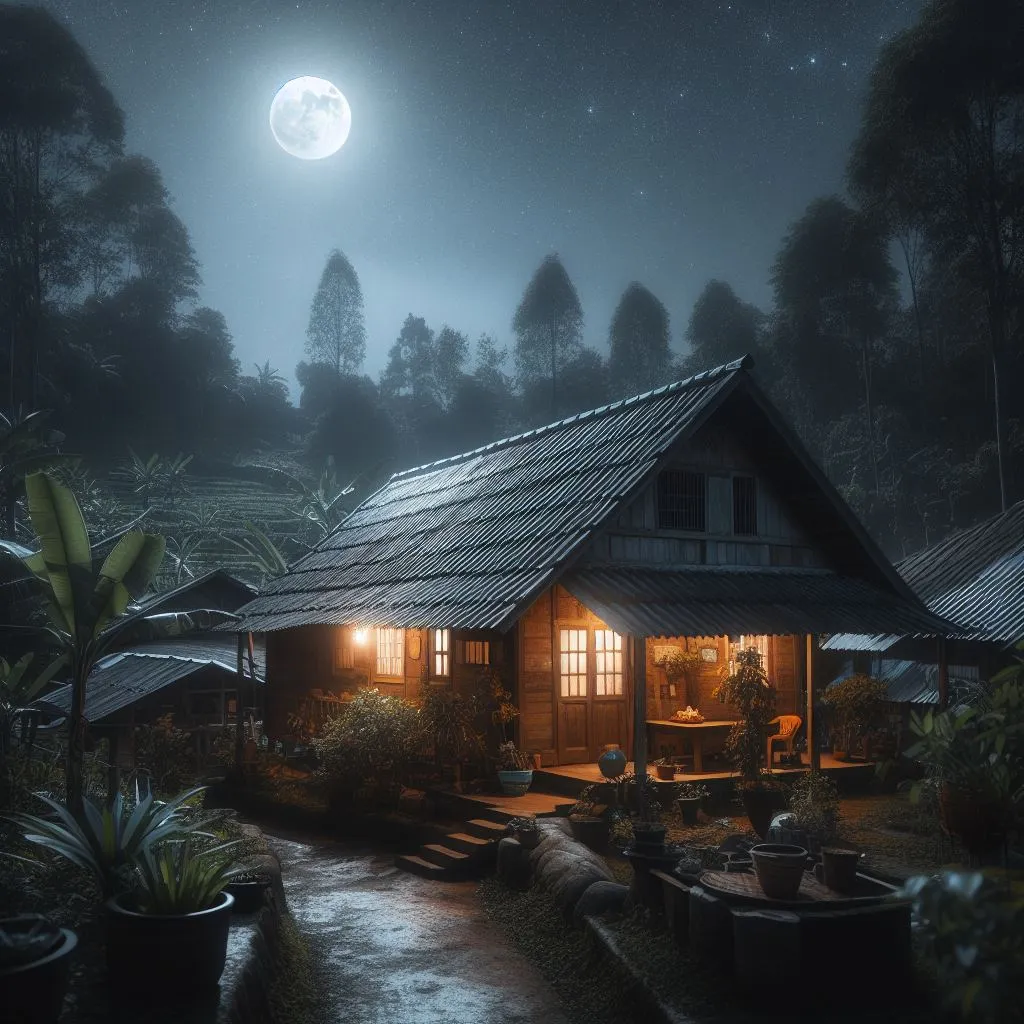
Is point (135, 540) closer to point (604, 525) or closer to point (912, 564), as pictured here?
point (604, 525)

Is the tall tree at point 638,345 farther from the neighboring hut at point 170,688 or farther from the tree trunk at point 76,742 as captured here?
the tree trunk at point 76,742

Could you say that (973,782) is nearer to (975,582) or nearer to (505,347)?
(975,582)

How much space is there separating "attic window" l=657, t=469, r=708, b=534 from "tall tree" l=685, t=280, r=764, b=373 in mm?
46625

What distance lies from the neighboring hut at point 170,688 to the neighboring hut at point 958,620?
14.3 meters

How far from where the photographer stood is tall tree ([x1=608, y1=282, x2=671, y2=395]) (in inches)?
2864

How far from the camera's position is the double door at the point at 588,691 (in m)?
15.6

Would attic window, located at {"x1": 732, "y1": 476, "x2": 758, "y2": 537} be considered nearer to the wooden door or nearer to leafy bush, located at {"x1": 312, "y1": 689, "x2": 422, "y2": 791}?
the wooden door

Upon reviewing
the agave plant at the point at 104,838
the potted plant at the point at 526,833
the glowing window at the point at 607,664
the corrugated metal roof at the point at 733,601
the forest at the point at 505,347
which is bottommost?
the potted plant at the point at 526,833

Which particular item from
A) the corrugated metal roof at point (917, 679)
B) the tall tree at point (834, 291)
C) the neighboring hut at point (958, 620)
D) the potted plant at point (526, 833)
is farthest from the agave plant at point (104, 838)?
the tall tree at point (834, 291)

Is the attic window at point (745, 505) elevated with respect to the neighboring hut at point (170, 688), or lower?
elevated

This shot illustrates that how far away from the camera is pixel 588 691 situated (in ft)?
52.5

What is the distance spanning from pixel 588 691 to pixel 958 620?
318 inches

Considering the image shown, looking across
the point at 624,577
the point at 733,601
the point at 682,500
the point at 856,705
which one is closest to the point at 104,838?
the point at 624,577

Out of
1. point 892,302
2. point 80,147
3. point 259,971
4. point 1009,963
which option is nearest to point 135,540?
point 259,971
